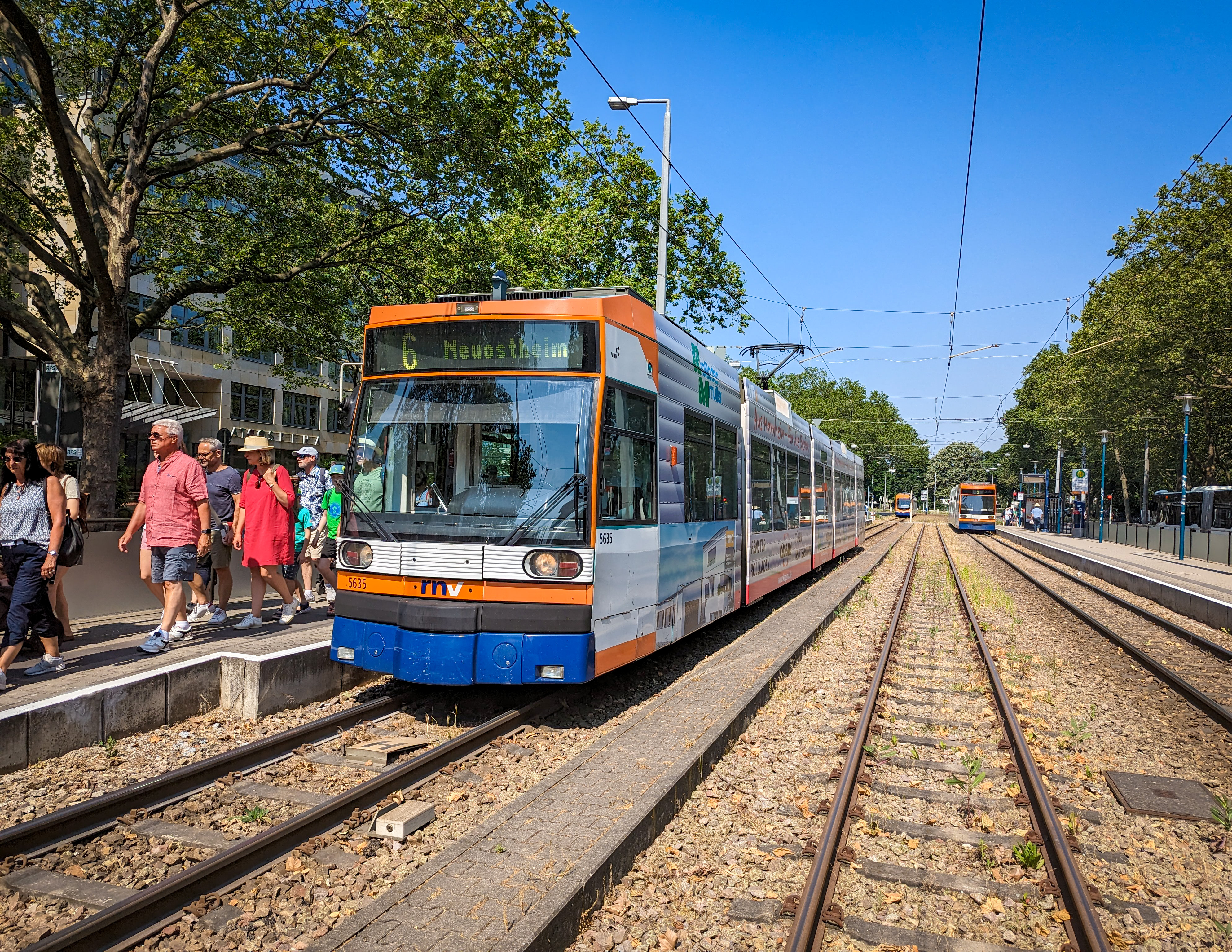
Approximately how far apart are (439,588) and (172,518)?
2643 millimetres

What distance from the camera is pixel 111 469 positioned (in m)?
11.7

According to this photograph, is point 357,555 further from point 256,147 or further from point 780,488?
point 256,147

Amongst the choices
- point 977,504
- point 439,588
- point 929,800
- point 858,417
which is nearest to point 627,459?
point 439,588

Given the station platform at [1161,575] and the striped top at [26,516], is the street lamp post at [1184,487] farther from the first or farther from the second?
the striped top at [26,516]

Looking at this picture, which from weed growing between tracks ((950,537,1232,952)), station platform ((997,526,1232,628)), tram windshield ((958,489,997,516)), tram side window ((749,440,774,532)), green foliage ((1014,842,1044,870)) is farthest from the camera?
tram windshield ((958,489,997,516))

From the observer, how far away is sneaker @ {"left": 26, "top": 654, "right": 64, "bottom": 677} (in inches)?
247

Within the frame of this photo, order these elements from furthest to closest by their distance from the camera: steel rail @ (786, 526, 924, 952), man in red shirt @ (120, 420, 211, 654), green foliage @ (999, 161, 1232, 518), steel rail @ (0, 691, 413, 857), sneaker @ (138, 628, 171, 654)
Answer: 1. green foliage @ (999, 161, 1232, 518)
2. man in red shirt @ (120, 420, 211, 654)
3. sneaker @ (138, 628, 171, 654)
4. steel rail @ (0, 691, 413, 857)
5. steel rail @ (786, 526, 924, 952)

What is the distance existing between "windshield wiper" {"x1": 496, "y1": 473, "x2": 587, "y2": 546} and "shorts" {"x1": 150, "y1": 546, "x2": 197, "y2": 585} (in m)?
2.92

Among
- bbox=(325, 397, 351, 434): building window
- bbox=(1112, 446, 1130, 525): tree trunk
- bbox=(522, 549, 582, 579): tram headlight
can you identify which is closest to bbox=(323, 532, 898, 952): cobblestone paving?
bbox=(522, 549, 582, 579): tram headlight

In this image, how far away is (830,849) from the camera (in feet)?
13.9

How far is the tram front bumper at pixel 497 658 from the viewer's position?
19.6 feet

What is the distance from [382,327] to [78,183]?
6279mm

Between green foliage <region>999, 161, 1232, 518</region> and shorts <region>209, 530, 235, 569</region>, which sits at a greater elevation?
green foliage <region>999, 161, 1232, 518</region>

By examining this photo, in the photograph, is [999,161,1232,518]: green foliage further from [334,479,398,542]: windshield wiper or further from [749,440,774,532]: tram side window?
[334,479,398,542]: windshield wiper
